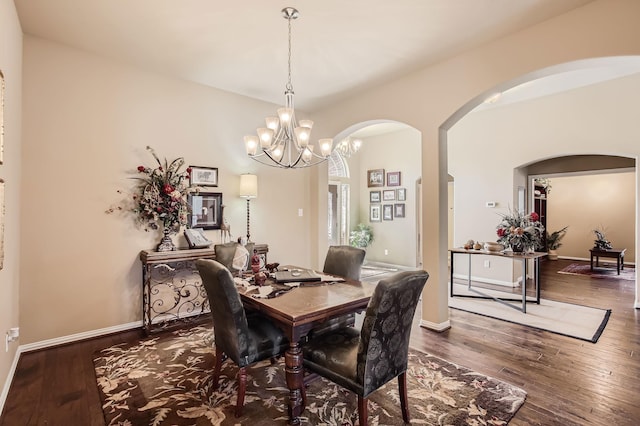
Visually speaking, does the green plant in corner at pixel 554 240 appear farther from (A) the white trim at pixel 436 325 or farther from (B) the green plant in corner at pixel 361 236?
(A) the white trim at pixel 436 325

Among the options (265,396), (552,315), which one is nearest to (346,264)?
(265,396)

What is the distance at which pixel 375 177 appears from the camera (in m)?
8.10

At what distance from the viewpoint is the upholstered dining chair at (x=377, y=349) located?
170 centimetres

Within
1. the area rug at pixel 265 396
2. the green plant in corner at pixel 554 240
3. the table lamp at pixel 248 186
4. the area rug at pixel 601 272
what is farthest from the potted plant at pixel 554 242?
the table lamp at pixel 248 186

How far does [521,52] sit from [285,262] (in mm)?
4000

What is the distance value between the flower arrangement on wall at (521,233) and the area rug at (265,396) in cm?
255

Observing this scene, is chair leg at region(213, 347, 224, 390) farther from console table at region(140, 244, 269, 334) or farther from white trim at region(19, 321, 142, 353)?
white trim at region(19, 321, 142, 353)

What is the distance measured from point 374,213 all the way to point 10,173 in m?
6.97

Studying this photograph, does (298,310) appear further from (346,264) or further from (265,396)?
(346,264)

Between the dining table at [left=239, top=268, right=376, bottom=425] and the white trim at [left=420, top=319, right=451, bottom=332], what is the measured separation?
5.38 feet

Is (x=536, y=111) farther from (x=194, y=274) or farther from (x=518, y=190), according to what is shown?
(x=194, y=274)

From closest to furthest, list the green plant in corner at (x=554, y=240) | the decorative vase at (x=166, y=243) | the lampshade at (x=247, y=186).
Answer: the decorative vase at (x=166, y=243)
the lampshade at (x=247, y=186)
the green plant in corner at (x=554, y=240)

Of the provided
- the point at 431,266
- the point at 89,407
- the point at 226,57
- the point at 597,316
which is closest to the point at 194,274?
the point at 89,407

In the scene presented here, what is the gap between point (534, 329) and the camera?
3.60 m
